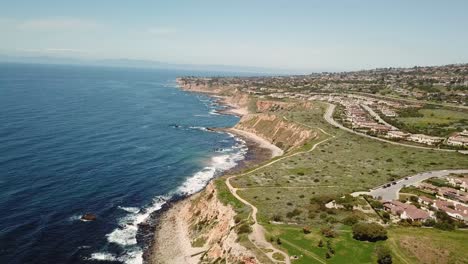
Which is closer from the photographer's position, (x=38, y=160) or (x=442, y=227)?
(x=442, y=227)

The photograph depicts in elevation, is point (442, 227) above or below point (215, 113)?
above

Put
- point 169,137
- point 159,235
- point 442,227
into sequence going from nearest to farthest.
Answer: point 442,227, point 159,235, point 169,137

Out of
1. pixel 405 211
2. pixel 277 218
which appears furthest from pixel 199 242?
pixel 405 211

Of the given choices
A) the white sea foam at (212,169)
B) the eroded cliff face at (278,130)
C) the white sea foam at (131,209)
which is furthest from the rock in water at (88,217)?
the eroded cliff face at (278,130)

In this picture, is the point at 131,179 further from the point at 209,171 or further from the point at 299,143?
the point at 299,143

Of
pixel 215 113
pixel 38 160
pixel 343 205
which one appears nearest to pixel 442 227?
pixel 343 205

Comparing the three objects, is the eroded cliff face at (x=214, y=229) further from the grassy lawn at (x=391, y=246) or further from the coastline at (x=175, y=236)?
the grassy lawn at (x=391, y=246)

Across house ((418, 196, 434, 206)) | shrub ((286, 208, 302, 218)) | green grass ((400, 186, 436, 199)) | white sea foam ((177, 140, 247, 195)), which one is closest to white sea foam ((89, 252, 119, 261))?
shrub ((286, 208, 302, 218))

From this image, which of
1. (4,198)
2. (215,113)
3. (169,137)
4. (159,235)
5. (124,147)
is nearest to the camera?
(159,235)
